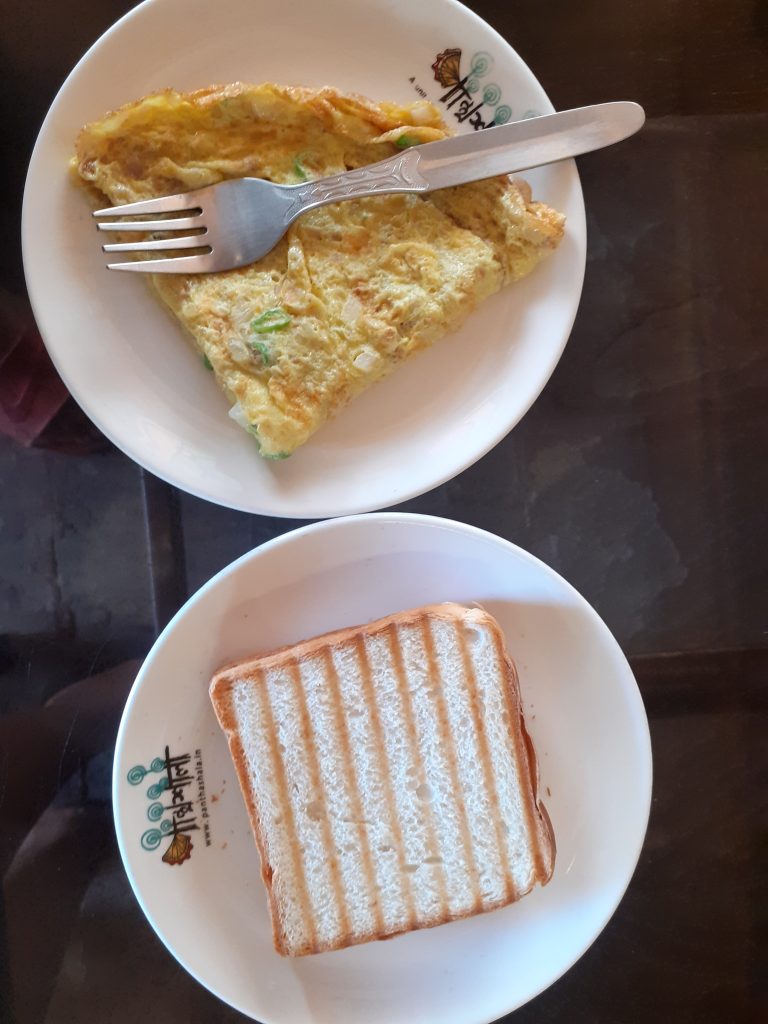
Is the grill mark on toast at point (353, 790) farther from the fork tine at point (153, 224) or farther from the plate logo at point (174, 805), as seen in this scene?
the fork tine at point (153, 224)

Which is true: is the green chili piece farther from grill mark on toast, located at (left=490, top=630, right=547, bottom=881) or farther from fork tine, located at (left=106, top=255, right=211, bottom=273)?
grill mark on toast, located at (left=490, top=630, right=547, bottom=881)

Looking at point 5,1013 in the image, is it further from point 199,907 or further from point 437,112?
point 437,112

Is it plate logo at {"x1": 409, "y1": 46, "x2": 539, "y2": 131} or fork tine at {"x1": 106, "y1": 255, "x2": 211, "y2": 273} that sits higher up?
plate logo at {"x1": 409, "y1": 46, "x2": 539, "y2": 131}

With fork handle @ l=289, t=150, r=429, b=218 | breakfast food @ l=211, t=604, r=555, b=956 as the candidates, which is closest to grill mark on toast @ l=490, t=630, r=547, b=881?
breakfast food @ l=211, t=604, r=555, b=956

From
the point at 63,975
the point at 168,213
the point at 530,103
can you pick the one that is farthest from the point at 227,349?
the point at 63,975

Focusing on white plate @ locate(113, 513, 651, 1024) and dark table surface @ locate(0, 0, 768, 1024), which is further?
dark table surface @ locate(0, 0, 768, 1024)

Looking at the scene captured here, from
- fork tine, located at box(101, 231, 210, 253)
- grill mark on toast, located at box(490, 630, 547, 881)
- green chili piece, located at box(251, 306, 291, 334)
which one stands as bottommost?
grill mark on toast, located at box(490, 630, 547, 881)
